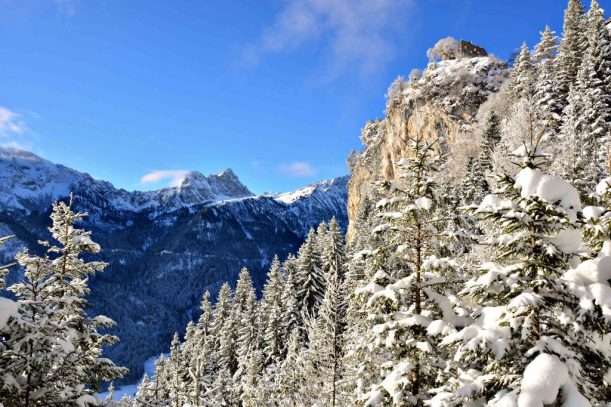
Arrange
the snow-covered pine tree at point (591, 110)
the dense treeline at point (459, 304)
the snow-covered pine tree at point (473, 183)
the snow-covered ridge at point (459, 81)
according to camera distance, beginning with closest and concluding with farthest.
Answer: the dense treeline at point (459, 304)
the snow-covered pine tree at point (591, 110)
the snow-covered pine tree at point (473, 183)
the snow-covered ridge at point (459, 81)

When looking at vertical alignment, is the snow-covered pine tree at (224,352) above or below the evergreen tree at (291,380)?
above

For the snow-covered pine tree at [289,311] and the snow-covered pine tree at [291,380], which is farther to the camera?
the snow-covered pine tree at [289,311]

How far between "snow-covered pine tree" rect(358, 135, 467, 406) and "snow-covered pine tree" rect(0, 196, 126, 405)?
6.90m

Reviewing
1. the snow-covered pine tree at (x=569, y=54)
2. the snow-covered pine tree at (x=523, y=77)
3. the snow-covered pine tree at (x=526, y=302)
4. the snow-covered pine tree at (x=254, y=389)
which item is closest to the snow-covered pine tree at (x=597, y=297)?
the snow-covered pine tree at (x=526, y=302)

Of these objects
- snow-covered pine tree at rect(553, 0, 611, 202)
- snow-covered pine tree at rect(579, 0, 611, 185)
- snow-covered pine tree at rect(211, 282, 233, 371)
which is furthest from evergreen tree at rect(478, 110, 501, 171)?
snow-covered pine tree at rect(211, 282, 233, 371)

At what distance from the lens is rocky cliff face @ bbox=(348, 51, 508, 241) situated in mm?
82812

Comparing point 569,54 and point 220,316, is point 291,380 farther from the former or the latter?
point 569,54

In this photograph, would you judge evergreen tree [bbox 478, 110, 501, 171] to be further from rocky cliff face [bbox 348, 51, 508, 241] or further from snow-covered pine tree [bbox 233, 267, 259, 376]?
snow-covered pine tree [bbox 233, 267, 259, 376]

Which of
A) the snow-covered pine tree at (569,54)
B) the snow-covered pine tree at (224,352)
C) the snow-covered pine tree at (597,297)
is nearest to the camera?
the snow-covered pine tree at (597,297)

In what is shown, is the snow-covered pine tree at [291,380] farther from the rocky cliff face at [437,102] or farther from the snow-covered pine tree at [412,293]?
the rocky cliff face at [437,102]

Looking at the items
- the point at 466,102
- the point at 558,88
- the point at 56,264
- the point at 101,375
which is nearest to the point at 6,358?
the point at 101,375

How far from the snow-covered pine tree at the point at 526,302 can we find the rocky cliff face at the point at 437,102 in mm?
69034

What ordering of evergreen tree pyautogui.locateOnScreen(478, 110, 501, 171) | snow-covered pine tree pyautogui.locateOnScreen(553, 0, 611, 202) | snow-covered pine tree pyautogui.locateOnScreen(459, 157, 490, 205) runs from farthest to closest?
1. evergreen tree pyautogui.locateOnScreen(478, 110, 501, 171)
2. snow-covered pine tree pyautogui.locateOnScreen(459, 157, 490, 205)
3. snow-covered pine tree pyautogui.locateOnScreen(553, 0, 611, 202)

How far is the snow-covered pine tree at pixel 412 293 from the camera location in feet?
32.1
